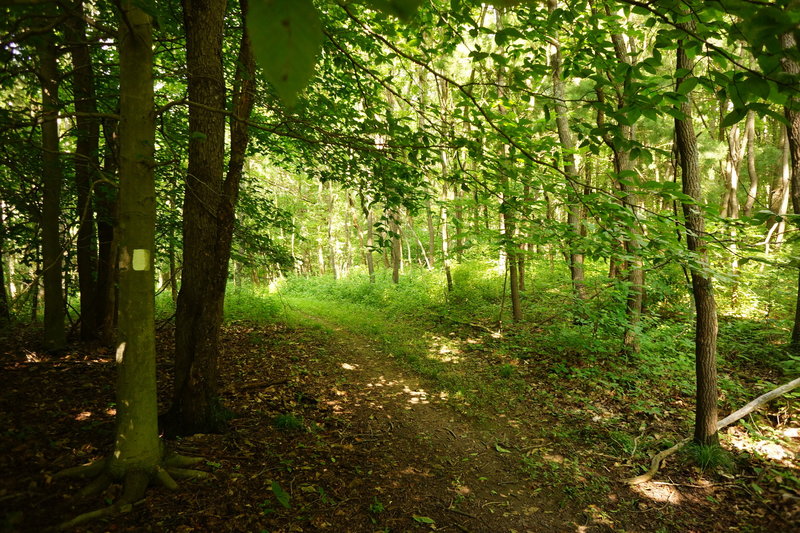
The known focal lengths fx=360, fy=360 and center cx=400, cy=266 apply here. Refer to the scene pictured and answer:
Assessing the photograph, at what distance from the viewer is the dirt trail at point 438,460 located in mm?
3613

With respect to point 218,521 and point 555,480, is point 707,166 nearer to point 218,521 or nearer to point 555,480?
point 555,480

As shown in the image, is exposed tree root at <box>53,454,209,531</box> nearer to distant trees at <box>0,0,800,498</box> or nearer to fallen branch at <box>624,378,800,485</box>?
distant trees at <box>0,0,800,498</box>

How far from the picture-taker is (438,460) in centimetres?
446

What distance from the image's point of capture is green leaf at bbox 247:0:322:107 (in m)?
0.43

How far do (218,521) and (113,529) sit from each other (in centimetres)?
67

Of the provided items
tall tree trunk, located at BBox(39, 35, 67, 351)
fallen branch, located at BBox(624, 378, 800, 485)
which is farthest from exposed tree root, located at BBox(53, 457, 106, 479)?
fallen branch, located at BBox(624, 378, 800, 485)

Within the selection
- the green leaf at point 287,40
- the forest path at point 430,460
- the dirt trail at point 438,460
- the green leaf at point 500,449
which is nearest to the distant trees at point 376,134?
the green leaf at point 287,40

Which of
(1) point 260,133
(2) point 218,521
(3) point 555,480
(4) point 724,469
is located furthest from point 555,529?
(1) point 260,133

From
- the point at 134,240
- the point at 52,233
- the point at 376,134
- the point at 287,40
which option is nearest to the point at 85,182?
the point at 52,233

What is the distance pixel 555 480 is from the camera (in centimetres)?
427

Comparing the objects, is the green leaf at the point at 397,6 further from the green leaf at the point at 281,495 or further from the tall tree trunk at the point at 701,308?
the tall tree trunk at the point at 701,308

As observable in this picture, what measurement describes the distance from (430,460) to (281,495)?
1925 mm

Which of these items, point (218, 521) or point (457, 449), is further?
point (457, 449)

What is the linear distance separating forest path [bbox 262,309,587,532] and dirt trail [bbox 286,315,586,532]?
0.04ft
